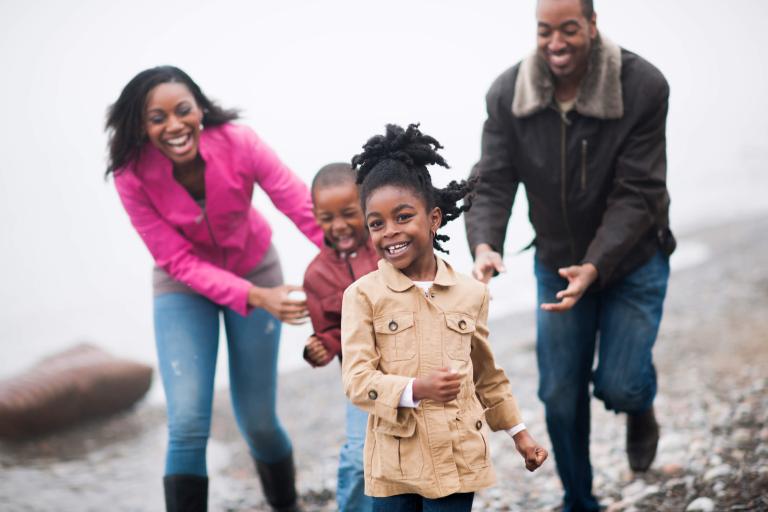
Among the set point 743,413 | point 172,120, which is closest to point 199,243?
point 172,120

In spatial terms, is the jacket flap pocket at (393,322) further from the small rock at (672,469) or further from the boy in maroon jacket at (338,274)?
the small rock at (672,469)

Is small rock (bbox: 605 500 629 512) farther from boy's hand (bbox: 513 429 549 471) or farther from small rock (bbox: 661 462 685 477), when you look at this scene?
boy's hand (bbox: 513 429 549 471)

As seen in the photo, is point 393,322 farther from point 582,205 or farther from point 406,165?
point 582,205

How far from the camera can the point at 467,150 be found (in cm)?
2283

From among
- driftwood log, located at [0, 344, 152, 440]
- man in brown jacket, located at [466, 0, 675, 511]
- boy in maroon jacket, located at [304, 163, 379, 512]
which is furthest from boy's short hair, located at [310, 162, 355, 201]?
driftwood log, located at [0, 344, 152, 440]

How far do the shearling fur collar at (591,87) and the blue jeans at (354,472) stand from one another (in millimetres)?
1664

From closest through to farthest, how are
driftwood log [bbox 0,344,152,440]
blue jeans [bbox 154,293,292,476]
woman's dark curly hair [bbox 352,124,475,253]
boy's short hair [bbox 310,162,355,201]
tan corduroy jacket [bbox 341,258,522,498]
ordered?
tan corduroy jacket [bbox 341,258,522,498]
woman's dark curly hair [bbox 352,124,475,253]
boy's short hair [bbox 310,162,355,201]
blue jeans [bbox 154,293,292,476]
driftwood log [bbox 0,344,152,440]

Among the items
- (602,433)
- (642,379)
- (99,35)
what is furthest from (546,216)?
(99,35)

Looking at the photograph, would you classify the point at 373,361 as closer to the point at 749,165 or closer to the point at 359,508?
the point at 359,508

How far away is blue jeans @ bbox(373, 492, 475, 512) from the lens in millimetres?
2773

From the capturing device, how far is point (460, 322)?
9.35 ft

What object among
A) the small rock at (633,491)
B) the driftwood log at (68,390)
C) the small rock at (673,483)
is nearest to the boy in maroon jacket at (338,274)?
the small rock at (633,491)

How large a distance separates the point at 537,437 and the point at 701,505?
1887 millimetres

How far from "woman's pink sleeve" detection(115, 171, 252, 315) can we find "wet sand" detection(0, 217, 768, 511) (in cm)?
165
